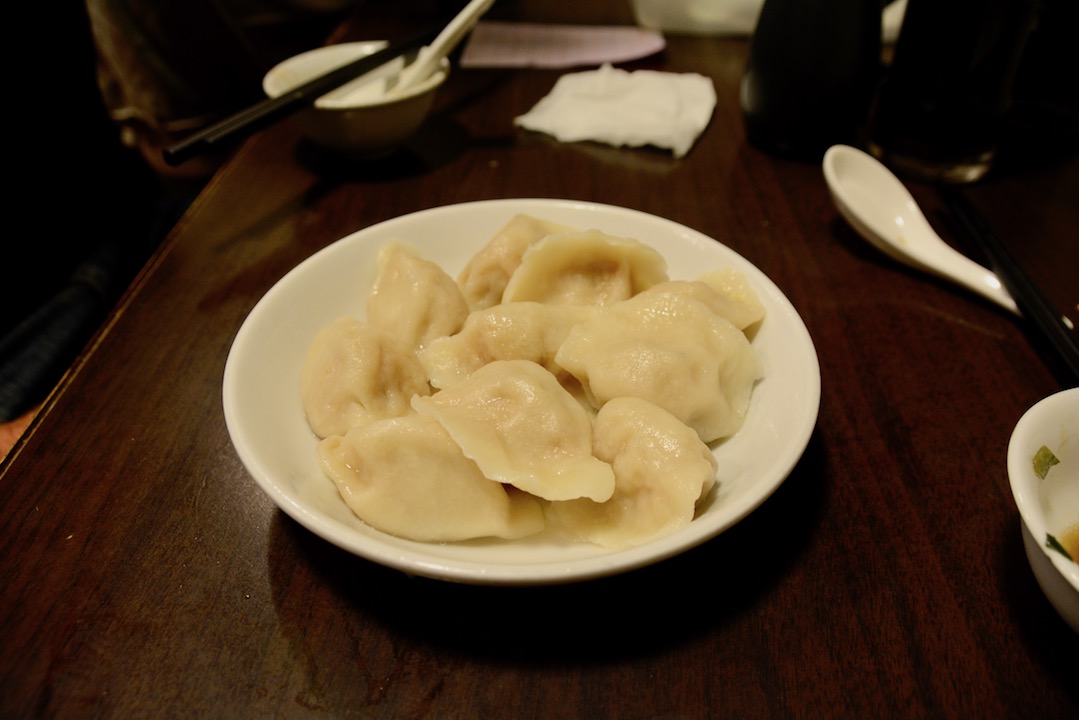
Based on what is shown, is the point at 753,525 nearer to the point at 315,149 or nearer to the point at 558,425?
the point at 558,425

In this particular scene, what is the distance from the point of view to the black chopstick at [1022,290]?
1.03 meters

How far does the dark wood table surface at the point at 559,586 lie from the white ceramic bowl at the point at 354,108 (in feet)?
1.67

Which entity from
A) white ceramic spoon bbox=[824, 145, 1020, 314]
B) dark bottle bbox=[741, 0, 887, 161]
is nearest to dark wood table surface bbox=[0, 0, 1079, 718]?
white ceramic spoon bbox=[824, 145, 1020, 314]

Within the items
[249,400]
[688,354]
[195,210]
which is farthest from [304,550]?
[195,210]

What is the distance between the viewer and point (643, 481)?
0.79 metres

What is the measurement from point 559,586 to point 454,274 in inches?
24.8

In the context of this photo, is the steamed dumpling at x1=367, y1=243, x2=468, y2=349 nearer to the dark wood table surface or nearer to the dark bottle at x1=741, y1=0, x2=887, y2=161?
the dark wood table surface

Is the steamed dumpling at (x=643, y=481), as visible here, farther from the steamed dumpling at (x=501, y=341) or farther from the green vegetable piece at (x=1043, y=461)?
the green vegetable piece at (x=1043, y=461)

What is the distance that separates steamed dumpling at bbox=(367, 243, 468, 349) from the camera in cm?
103

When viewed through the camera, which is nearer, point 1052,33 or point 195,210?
point 195,210

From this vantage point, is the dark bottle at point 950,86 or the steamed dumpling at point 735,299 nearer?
the steamed dumpling at point 735,299

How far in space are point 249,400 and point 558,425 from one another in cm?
38

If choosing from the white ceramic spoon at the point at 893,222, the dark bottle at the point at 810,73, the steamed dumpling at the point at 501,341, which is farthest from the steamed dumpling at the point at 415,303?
the dark bottle at the point at 810,73

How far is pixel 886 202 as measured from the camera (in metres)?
1.44
